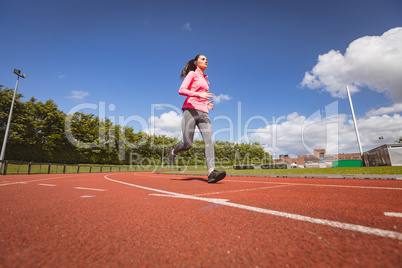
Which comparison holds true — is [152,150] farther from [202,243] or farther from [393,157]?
[202,243]

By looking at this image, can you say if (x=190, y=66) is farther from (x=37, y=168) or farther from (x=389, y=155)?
(x=389, y=155)

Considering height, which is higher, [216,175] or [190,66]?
[190,66]

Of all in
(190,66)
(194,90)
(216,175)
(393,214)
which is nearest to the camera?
(393,214)

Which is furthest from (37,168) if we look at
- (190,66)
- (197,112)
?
(197,112)

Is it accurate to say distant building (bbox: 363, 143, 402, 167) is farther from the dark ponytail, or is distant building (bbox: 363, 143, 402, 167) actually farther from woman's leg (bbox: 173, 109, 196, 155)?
woman's leg (bbox: 173, 109, 196, 155)

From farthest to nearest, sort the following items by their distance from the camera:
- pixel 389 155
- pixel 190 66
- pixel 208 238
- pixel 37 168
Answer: pixel 389 155 < pixel 37 168 < pixel 190 66 < pixel 208 238

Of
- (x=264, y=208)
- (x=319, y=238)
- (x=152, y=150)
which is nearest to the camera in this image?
(x=319, y=238)

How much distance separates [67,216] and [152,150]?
56211 millimetres

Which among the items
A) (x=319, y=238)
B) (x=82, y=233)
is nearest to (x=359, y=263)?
(x=319, y=238)

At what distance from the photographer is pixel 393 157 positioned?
71.1 ft

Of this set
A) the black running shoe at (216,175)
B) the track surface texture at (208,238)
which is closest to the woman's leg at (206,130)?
the black running shoe at (216,175)

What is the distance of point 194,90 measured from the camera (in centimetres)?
508

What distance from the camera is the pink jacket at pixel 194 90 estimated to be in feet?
15.8

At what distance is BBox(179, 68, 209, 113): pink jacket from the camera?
481 cm
